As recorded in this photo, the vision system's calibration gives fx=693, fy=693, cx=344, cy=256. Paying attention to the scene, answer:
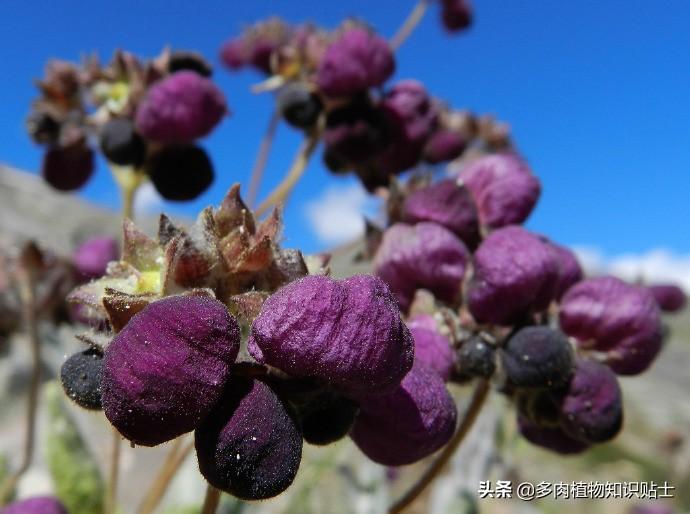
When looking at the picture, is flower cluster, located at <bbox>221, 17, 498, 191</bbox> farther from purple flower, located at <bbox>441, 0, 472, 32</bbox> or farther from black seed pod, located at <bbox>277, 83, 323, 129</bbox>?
purple flower, located at <bbox>441, 0, 472, 32</bbox>

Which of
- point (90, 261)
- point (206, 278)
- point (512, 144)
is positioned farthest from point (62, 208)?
point (206, 278)

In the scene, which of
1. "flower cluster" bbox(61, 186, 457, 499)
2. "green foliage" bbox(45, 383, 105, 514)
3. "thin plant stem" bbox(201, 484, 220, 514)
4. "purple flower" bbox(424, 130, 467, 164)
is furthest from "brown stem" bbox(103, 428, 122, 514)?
"purple flower" bbox(424, 130, 467, 164)

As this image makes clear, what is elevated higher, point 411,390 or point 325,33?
point 325,33

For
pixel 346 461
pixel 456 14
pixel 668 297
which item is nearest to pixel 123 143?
pixel 668 297

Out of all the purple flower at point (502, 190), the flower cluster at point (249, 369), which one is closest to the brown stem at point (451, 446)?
the purple flower at point (502, 190)

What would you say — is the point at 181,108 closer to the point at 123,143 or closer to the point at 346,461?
the point at 123,143

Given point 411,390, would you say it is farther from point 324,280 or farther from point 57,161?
point 57,161

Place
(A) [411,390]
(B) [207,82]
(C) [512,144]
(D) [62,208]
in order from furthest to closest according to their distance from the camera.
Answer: (D) [62,208] → (C) [512,144] → (B) [207,82] → (A) [411,390]

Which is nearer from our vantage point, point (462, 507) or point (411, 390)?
point (411, 390)
